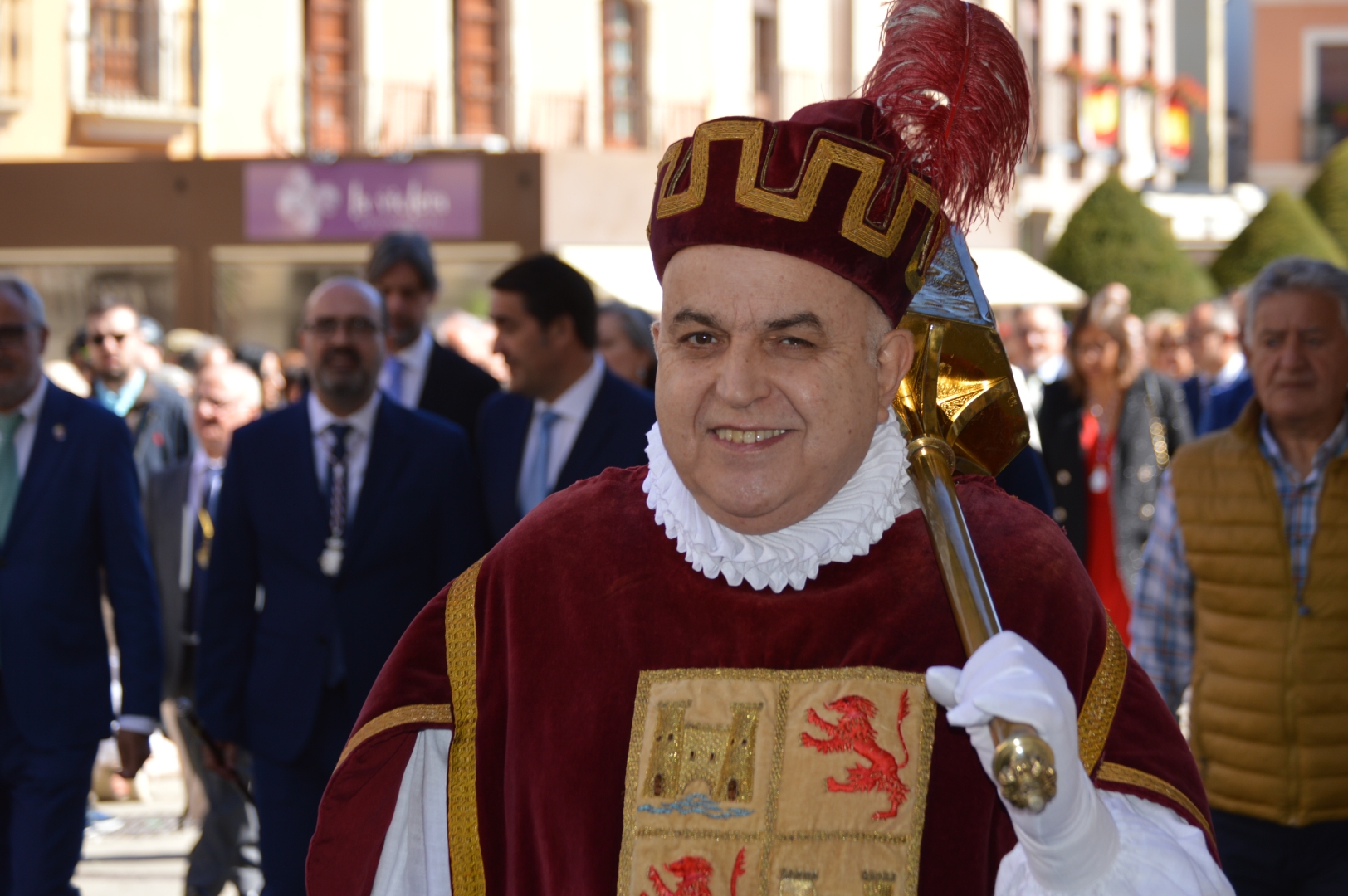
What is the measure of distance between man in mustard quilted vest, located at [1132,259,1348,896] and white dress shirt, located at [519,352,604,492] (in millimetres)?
1843

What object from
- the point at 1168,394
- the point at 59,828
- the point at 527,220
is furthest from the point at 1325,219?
the point at 59,828

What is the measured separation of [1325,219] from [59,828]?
25722 millimetres

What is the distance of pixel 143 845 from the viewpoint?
712cm

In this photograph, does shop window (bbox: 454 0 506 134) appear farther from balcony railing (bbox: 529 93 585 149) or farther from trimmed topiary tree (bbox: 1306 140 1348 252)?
trimmed topiary tree (bbox: 1306 140 1348 252)

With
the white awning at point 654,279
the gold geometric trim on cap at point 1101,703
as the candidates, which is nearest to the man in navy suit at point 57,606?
the gold geometric trim on cap at point 1101,703

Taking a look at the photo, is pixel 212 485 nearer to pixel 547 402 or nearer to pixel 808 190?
pixel 547 402

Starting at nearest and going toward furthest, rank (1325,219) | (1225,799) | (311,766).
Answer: (1225,799) → (311,766) → (1325,219)

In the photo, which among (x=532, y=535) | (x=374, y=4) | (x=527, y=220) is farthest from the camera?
(x=374, y=4)

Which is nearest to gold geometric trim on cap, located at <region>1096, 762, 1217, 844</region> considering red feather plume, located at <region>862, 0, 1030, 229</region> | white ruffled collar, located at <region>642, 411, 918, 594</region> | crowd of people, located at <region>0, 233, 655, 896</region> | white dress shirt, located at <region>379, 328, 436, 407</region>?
white ruffled collar, located at <region>642, 411, 918, 594</region>

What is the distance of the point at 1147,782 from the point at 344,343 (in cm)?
345

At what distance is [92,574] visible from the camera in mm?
5070

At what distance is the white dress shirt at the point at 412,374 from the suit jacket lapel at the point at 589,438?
1.74 meters

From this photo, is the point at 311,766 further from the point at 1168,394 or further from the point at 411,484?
the point at 1168,394

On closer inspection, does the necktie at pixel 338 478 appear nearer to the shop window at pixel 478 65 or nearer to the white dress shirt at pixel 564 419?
the white dress shirt at pixel 564 419
